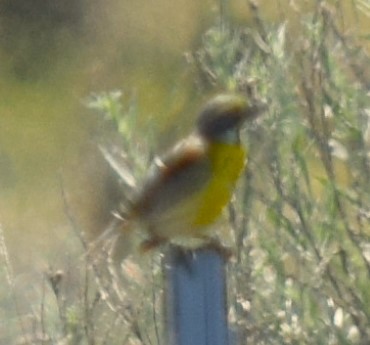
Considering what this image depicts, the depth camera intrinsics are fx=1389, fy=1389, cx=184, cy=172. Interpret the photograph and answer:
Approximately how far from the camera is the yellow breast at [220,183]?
280 cm

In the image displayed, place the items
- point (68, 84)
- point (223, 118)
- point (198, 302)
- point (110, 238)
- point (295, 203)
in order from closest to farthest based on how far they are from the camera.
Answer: point (198, 302)
point (295, 203)
point (223, 118)
point (110, 238)
point (68, 84)

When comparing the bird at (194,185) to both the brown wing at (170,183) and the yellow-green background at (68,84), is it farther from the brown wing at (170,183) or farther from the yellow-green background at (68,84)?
the yellow-green background at (68,84)

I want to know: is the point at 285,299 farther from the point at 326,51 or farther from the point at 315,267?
the point at 326,51

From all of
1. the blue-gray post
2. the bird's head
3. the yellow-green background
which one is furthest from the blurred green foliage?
the yellow-green background

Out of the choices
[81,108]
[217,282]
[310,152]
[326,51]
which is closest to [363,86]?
[326,51]

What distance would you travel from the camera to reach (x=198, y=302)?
1.81 meters

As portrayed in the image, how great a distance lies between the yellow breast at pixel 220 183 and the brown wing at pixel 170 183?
19mm

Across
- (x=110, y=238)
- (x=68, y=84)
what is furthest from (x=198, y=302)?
(x=68, y=84)

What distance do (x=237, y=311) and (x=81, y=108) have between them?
3.37m

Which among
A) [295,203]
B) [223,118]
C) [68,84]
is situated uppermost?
[68,84]

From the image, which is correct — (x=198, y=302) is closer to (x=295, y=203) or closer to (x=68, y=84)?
(x=295, y=203)

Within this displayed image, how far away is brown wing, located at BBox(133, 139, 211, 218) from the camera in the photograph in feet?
9.05

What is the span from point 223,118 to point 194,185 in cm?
17

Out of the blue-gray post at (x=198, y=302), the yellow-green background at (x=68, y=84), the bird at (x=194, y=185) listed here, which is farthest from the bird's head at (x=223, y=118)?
the yellow-green background at (x=68, y=84)
